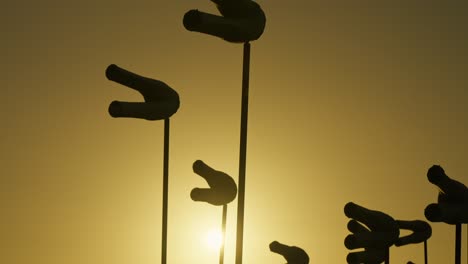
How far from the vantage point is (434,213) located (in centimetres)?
593

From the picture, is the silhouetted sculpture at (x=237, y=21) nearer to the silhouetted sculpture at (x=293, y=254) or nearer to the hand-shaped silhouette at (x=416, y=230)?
the silhouetted sculpture at (x=293, y=254)

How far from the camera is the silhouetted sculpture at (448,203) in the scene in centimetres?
590

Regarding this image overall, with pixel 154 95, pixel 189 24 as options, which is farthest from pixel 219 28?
pixel 154 95

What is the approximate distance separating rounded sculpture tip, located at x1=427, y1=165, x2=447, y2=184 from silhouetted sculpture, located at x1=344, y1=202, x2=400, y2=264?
1.21 m

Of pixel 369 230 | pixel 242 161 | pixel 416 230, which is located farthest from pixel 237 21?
pixel 416 230

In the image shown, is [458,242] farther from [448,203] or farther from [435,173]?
[435,173]

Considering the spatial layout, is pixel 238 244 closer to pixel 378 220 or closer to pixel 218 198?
pixel 218 198

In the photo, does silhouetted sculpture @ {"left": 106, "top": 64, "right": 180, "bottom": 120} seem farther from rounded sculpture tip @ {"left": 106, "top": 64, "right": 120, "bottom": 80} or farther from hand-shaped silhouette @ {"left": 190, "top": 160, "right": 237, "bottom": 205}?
hand-shaped silhouette @ {"left": 190, "top": 160, "right": 237, "bottom": 205}

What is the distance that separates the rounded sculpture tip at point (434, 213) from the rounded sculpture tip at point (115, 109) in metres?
2.65

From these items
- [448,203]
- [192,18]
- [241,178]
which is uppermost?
[192,18]

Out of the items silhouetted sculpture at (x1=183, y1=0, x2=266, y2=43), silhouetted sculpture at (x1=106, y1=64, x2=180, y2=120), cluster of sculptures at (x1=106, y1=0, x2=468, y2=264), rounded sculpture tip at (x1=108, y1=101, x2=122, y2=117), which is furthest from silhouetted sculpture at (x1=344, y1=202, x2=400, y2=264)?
rounded sculpture tip at (x1=108, y1=101, x2=122, y2=117)

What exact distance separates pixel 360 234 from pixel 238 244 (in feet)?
7.54

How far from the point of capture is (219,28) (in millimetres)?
5270

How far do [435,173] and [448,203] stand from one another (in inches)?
13.6
